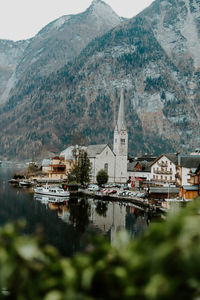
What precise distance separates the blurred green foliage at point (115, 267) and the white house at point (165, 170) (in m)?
85.0

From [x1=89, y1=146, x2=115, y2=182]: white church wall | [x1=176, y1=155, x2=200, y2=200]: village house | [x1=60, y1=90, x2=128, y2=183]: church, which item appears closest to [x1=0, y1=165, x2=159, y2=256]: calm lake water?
[x1=176, y1=155, x2=200, y2=200]: village house

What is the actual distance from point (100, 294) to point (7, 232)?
3.81 feet

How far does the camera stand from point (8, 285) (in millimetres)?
3393

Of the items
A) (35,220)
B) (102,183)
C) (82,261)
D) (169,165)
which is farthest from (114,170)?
(82,261)

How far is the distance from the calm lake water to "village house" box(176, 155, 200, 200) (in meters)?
7.99

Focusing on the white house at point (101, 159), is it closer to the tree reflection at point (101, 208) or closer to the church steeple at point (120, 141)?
the church steeple at point (120, 141)

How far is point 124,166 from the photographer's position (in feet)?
351

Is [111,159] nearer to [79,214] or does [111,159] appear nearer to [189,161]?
[189,161]

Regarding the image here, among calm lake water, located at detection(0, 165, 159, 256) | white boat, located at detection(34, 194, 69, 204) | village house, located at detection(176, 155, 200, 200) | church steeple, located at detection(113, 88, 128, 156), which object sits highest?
church steeple, located at detection(113, 88, 128, 156)

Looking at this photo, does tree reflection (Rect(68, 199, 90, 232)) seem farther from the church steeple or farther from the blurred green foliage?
the church steeple

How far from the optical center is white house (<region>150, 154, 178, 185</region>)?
8764cm

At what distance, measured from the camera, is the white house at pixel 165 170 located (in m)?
87.6

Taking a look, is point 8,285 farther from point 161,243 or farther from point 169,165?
point 169,165

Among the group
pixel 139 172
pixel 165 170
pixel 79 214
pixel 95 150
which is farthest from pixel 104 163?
pixel 79 214
